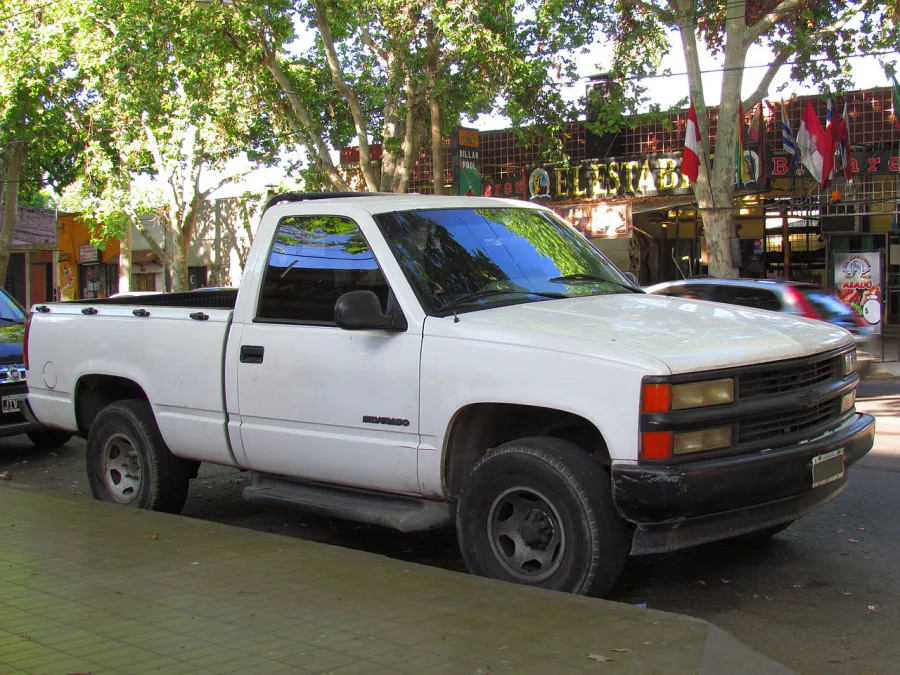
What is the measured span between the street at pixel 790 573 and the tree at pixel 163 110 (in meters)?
14.7

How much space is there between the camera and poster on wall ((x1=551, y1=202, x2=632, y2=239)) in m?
21.9

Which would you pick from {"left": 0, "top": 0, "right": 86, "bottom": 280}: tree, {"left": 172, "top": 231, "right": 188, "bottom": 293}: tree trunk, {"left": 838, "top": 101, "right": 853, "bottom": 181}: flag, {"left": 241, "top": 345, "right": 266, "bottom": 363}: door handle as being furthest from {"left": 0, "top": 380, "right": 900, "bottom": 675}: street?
{"left": 172, "top": 231, "right": 188, "bottom": 293}: tree trunk

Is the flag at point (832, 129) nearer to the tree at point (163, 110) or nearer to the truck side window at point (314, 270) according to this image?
the tree at point (163, 110)

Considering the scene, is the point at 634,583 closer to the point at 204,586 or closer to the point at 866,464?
the point at 204,586

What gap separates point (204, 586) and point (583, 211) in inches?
735

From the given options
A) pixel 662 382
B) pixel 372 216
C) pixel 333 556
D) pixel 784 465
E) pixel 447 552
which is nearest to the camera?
pixel 662 382

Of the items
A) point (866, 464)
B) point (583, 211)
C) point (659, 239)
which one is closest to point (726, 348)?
point (866, 464)

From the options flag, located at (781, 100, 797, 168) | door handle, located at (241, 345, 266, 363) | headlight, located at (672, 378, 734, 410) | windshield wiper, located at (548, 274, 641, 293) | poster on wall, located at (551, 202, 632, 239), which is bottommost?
headlight, located at (672, 378, 734, 410)

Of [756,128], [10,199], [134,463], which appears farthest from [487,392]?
[10,199]

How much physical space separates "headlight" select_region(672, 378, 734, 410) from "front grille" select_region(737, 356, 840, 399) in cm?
8

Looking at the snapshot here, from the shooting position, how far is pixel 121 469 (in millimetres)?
7207

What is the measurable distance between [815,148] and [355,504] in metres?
16.8

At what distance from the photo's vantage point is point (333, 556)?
5320 mm

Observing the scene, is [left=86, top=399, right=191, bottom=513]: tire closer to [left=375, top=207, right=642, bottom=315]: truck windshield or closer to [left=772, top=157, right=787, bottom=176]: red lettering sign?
[left=375, top=207, right=642, bottom=315]: truck windshield
